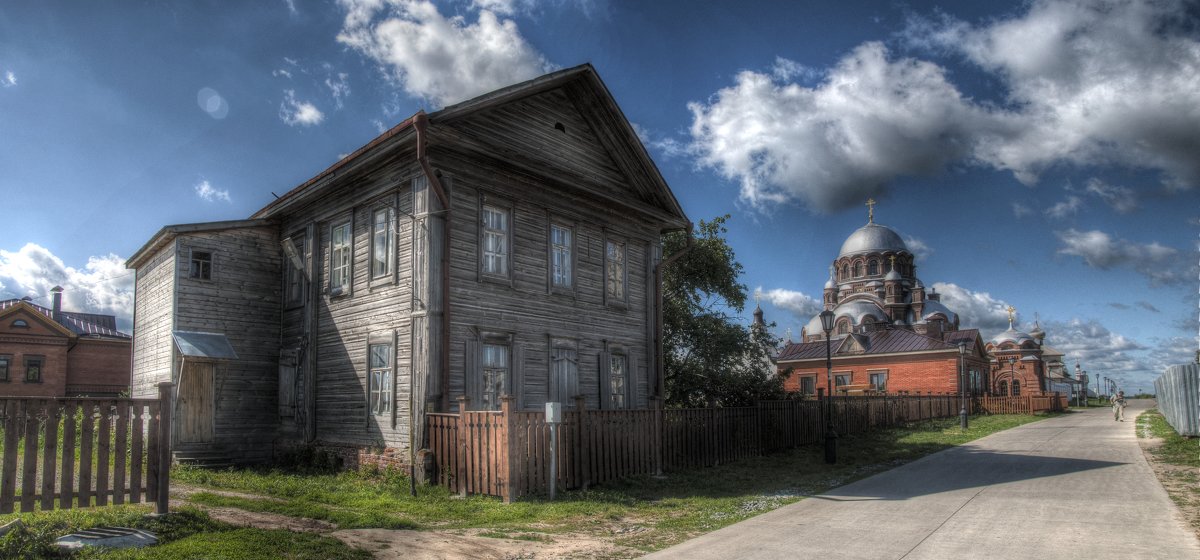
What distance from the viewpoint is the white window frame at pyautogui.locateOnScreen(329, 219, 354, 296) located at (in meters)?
16.0

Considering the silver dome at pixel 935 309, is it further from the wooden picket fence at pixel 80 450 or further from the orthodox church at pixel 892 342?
the wooden picket fence at pixel 80 450

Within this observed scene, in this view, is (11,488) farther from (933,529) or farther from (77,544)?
(933,529)

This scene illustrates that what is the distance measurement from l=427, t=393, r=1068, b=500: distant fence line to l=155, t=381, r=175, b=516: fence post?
14.9ft

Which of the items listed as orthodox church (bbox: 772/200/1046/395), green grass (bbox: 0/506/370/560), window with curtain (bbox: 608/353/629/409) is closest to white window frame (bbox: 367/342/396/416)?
window with curtain (bbox: 608/353/629/409)

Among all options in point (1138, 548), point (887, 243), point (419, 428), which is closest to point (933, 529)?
point (1138, 548)

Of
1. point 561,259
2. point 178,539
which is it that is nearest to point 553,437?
point 178,539

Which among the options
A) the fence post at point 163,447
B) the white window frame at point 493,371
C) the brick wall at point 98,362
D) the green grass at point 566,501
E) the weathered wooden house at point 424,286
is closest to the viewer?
the fence post at point 163,447

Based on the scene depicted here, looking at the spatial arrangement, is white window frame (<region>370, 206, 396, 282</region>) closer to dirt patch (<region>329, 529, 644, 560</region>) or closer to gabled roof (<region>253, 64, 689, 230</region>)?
gabled roof (<region>253, 64, 689, 230</region>)

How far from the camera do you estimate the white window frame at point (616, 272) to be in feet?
58.4

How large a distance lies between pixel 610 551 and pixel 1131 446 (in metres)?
18.8

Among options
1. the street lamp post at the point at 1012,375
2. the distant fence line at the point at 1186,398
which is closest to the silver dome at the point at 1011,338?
the street lamp post at the point at 1012,375

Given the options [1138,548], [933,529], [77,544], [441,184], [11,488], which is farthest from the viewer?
[441,184]

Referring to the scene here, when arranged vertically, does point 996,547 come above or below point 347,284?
below

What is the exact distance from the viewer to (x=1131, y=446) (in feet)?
66.3
